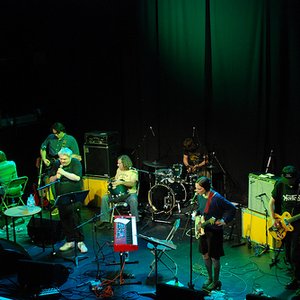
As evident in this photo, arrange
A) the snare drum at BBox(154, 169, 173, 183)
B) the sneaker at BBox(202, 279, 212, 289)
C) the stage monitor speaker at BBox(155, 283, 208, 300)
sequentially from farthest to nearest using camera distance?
the snare drum at BBox(154, 169, 173, 183) < the sneaker at BBox(202, 279, 212, 289) < the stage monitor speaker at BBox(155, 283, 208, 300)

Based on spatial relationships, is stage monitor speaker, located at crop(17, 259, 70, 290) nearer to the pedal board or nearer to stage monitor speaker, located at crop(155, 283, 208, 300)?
the pedal board

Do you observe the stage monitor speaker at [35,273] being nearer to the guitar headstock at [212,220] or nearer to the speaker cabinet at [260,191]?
the guitar headstock at [212,220]

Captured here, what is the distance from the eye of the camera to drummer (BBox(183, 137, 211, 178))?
35.6 ft

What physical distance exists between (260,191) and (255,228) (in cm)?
61

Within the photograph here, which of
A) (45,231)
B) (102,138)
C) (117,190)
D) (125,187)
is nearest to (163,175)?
(125,187)

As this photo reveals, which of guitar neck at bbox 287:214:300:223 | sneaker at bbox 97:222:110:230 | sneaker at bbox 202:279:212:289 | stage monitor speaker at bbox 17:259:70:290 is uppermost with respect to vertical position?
guitar neck at bbox 287:214:300:223

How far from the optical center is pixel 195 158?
11.0m

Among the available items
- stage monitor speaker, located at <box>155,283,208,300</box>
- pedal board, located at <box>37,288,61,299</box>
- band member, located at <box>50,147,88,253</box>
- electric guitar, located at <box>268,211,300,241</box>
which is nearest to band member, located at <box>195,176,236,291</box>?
electric guitar, located at <box>268,211,300,241</box>

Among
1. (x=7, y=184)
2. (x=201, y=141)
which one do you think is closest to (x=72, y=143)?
(x=7, y=184)

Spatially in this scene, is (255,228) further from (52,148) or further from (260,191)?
(52,148)

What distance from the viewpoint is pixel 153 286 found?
7980 mm

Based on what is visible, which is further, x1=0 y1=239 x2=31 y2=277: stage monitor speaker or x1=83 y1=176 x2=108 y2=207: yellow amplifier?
x1=83 y1=176 x2=108 y2=207: yellow amplifier

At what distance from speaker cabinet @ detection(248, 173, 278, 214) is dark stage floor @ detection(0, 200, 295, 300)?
0.61m

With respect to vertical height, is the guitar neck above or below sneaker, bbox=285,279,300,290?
above
